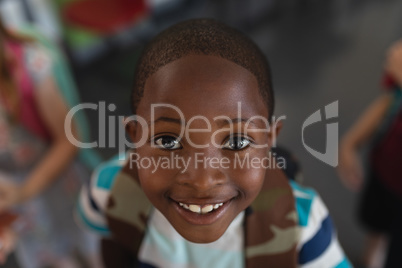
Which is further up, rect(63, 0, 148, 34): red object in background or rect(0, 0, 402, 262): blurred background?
rect(63, 0, 148, 34): red object in background

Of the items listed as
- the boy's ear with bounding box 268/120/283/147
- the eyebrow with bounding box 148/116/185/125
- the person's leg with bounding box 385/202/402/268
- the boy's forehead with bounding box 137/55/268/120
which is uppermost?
the boy's forehead with bounding box 137/55/268/120

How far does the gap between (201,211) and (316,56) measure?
1.88 metres

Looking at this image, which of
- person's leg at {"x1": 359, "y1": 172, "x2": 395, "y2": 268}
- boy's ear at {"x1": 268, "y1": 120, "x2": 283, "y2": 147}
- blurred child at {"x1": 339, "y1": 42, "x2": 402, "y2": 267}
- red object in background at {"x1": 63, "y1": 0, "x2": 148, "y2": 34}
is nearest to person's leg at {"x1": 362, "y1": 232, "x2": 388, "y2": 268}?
person's leg at {"x1": 359, "y1": 172, "x2": 395, "y2": 268}

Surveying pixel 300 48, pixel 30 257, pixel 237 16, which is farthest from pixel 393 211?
pixel 237 16

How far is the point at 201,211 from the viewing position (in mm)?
439

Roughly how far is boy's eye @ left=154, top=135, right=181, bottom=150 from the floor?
3.83ft

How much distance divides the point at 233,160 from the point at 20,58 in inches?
25.3

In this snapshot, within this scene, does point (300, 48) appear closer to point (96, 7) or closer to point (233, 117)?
point (96, 7)

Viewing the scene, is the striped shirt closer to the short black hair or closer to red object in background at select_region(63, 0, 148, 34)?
the short black hair

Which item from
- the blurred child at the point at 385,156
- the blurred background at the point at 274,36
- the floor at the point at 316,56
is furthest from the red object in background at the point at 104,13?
the blurred child at the point at 385,156

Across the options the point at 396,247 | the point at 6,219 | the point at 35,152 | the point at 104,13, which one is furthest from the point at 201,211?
the point at 104,13

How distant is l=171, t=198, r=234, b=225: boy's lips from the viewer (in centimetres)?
44

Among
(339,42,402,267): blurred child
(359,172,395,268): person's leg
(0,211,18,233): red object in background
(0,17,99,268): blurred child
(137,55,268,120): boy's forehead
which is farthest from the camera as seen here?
(359,172,395,268): person's leg

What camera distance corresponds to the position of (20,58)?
90 centimetres
